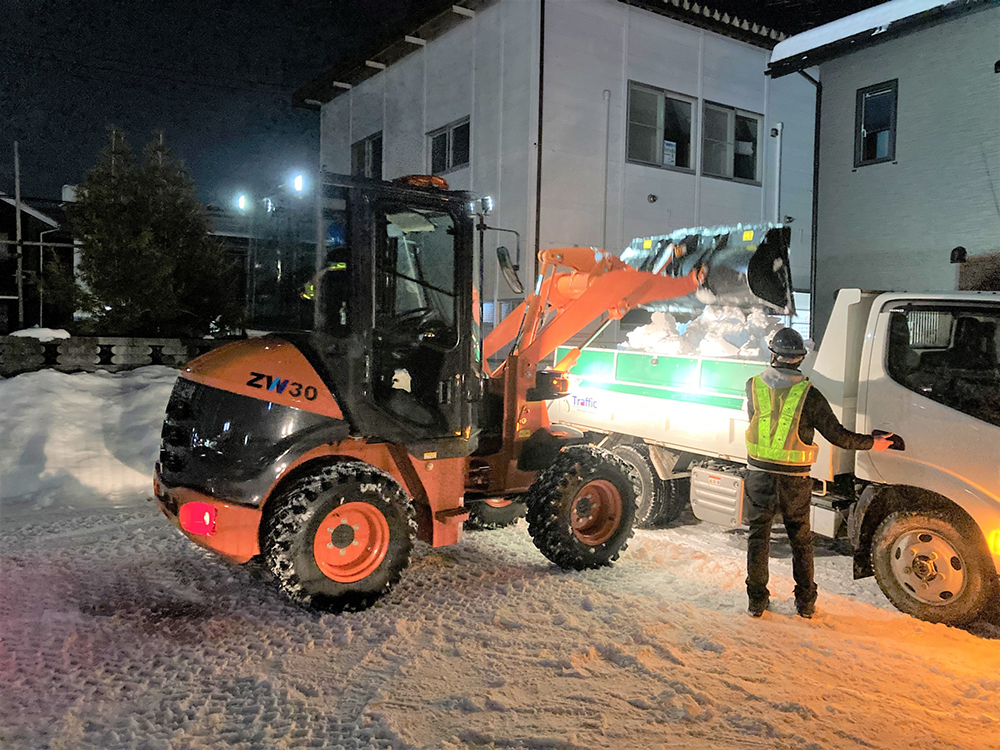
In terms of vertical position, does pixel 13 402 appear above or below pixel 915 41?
Result: below

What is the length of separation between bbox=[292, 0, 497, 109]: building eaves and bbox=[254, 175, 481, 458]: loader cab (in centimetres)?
1024

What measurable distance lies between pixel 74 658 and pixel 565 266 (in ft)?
16.0

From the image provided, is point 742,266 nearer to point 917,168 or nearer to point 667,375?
point 667,375

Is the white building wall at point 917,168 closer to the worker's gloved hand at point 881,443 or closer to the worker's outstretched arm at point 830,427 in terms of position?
the worker's gloved hand at point 881,443

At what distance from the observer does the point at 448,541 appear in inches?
214

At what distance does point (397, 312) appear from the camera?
5.06 metres

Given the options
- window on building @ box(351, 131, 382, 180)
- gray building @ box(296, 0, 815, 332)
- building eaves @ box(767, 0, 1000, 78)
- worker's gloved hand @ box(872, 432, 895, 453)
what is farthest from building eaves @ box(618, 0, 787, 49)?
worker's gloved hand @ box(872, 432, 895, 453)

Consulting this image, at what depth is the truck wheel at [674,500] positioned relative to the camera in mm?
7329

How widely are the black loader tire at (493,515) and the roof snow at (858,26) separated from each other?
9.32m

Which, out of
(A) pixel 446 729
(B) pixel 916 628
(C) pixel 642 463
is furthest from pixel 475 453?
(B) pixel 916 628

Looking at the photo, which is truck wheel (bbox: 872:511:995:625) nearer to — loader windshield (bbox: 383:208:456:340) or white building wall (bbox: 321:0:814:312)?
loader windshield (bbox: 383:208:456:340)

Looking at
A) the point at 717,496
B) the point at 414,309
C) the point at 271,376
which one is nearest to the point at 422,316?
the point at 414,309

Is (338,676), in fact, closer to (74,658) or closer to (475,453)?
(74,658)

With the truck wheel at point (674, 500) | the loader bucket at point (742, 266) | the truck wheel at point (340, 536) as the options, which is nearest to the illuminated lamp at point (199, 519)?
the truck wheel at point (340, 536)
